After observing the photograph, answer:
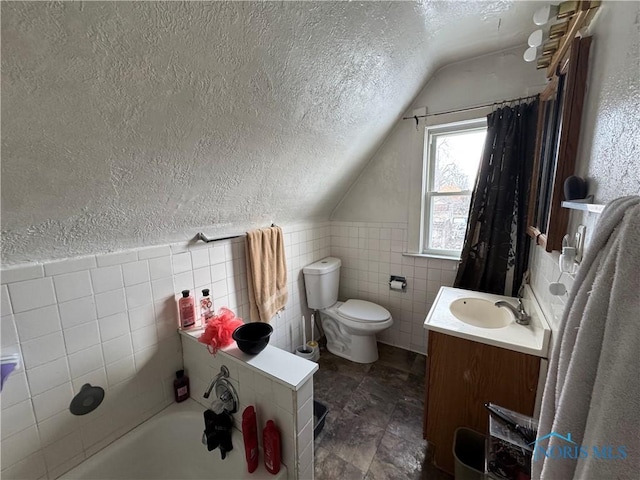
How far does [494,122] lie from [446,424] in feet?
6.07

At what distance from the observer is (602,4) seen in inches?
30.2

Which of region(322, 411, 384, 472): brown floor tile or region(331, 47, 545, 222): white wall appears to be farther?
region(331, 47, 545, 222): white wall

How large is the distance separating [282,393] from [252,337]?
0.31 m

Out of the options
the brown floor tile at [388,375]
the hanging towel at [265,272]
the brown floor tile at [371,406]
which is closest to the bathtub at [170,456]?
the hanging towel at [265,272]

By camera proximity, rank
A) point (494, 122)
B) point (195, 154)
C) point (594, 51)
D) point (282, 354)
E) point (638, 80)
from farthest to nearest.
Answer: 1. point (494, 122)
2. point (282, 354)
3. point (195, 154)
4. point (594, 51)
5. point (638, 80)

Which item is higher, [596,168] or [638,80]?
[638,80]

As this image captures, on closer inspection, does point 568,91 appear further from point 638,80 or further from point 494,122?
point 494,122

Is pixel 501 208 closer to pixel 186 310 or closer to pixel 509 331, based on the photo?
pixel 509 331

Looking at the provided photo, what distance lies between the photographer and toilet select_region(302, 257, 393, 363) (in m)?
2.03

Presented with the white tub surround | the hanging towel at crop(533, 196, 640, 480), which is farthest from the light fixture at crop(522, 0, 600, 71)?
the white tub surround

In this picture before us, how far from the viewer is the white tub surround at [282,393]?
98 cm

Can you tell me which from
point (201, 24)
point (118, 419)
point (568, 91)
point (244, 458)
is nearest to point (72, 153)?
point (201, 24)

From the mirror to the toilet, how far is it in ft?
4.08

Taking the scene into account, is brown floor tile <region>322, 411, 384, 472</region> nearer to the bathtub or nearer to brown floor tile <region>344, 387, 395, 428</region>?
brown floor tile <region>344, 387, 395, 428</region>
